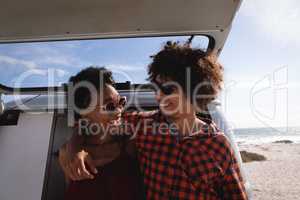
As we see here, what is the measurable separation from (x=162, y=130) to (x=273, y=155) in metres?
22.4

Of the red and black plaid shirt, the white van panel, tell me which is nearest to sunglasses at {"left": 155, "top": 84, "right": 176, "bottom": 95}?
the red and black plaid shirt

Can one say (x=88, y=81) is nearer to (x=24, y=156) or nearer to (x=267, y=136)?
(x=24, y=156)

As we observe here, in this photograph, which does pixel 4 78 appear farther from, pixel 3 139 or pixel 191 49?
pixel 191 49

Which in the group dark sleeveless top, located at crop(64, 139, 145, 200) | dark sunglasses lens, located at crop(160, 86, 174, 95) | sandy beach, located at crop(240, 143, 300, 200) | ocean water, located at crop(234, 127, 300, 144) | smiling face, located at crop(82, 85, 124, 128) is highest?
dark sunglasses lens, located at crop(160, 86, 174, 95)

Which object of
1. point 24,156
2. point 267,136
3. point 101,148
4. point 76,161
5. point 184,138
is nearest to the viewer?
point 76,161

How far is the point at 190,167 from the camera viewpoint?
1.25 metres

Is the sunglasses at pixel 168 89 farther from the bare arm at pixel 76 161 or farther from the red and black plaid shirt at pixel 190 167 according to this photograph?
the bare arm at pixel 76 161

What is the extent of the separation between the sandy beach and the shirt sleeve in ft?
22.4

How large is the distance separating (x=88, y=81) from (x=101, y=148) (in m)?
→ 0.33

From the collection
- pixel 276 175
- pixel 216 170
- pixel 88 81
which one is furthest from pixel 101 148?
pixel 276 175

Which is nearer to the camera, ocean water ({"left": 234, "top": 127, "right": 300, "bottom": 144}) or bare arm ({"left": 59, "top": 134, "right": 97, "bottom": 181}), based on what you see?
bare arm ({"left": 59, "top": 134, "right": 97, "bottom": 181})

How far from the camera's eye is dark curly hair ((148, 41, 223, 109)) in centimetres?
135

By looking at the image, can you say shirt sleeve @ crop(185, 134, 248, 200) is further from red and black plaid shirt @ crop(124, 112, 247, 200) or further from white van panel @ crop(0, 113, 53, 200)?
white van panel @ crop(0, 113, 53, 200)

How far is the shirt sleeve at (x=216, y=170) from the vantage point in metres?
1.20
